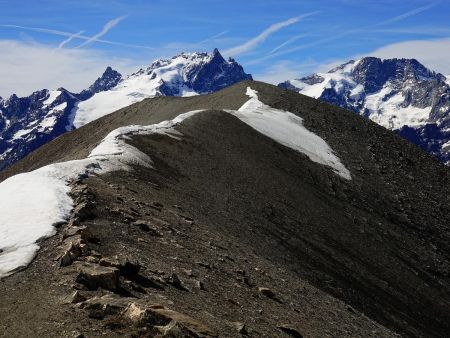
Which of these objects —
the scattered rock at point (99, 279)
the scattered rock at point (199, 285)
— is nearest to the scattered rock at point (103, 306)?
the scattered rock at point (99, 279)

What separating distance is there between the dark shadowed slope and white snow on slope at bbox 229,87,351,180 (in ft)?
6.98

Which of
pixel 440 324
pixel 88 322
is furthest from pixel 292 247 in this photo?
pixel 88 322

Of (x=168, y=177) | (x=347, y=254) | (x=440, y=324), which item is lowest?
(x=440, y=324)

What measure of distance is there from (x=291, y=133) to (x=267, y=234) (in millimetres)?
37366

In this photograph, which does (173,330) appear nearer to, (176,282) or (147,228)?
(176,282)

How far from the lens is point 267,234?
38156 mm

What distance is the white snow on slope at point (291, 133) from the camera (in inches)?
2672

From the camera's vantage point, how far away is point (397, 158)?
81.3 meters

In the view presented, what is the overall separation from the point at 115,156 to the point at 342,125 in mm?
57622

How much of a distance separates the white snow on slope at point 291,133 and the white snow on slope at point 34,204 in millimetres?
35005

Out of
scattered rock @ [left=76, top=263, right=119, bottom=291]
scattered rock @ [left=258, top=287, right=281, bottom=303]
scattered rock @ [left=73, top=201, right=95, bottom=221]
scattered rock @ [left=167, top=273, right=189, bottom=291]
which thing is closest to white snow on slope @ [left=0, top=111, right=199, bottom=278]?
scattered rock @ [left=73, top=201, right=95, bottom=221]

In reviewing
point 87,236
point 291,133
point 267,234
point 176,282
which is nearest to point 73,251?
point 87,236

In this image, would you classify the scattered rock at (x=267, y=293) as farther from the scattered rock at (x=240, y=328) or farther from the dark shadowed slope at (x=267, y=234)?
the scattered rock at (x=240, y=328)

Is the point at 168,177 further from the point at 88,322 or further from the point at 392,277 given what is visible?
the point at 88,322
